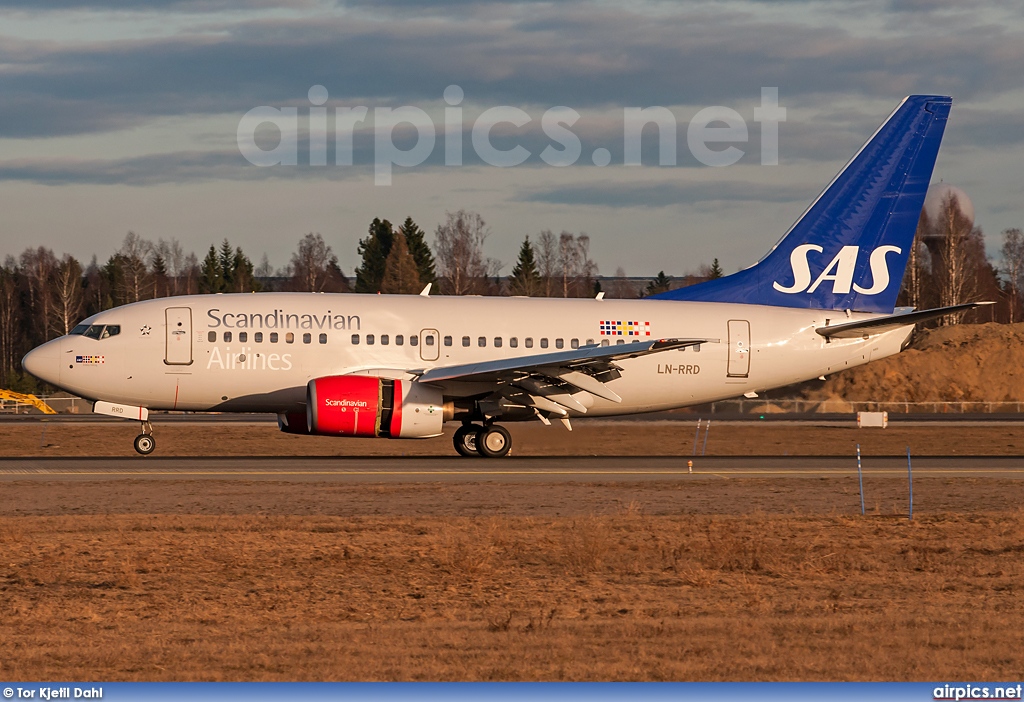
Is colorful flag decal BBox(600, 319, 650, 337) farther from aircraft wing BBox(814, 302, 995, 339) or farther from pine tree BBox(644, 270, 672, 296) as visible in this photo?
pine tree BBox(644, 270, 672, 296)

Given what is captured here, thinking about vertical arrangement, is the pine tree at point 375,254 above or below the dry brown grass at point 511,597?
above

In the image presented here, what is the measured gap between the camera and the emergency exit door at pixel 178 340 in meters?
30.0

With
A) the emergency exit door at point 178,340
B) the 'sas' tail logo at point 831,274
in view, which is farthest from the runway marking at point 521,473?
the 'sas' tail logo at point 831,274

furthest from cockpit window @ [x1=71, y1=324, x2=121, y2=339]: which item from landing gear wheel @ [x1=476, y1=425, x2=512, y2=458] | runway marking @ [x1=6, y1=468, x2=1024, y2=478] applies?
landing gear wheel @ [x1=476, y1=425, x2=512, y2=458]

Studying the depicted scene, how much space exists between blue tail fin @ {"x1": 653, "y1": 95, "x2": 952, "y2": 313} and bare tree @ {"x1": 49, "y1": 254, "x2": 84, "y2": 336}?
76598mm

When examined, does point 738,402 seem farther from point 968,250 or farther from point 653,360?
point 968,250

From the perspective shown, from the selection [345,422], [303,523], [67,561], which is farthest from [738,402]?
[67,561]

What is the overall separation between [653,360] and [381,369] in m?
7.24

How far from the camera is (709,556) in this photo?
51.2 ft

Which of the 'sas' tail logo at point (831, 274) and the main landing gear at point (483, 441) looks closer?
the main landing gear at point (483, 441)

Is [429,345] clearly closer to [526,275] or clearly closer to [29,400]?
[29,400]

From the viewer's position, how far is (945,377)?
240 feet

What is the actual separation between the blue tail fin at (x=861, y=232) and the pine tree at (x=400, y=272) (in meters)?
64.7

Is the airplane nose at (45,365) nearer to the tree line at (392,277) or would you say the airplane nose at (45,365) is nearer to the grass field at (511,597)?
the grass field at (511,597)
